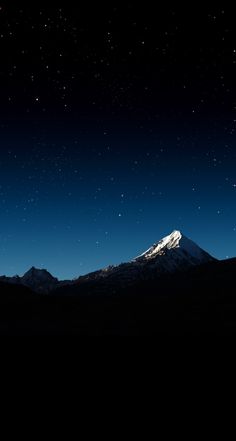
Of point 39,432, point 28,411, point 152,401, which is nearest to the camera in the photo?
point 39,432

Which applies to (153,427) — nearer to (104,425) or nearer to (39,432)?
(104,425)

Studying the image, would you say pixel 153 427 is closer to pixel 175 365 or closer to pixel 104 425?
pixel 104 425

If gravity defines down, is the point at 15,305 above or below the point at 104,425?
above

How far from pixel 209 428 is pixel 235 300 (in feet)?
633

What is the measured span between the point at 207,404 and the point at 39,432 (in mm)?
3120

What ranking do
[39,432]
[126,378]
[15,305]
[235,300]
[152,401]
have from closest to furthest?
1. [39,432]
2. [152,401]
3. [126,378]
4. [15,305]
5. [235,300]

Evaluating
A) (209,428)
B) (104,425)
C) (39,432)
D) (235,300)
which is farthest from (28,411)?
(235,300)

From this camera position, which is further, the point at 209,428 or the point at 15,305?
the point at 15,305

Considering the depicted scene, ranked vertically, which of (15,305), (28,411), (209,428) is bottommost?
(209,428)

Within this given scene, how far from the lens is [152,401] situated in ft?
26.5

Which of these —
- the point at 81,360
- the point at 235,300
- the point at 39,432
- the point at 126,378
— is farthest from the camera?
the point at 235,300

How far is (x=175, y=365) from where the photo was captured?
10969 millimetres

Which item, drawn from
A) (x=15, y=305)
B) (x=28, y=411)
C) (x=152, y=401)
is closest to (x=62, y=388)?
(x=28, y=411)

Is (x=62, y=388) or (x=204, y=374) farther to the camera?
(x=204, y=374)
